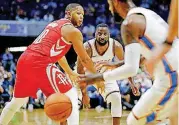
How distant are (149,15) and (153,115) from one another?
0.92 meters

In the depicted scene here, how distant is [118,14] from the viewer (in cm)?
444

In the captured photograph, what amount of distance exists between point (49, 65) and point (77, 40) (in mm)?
516

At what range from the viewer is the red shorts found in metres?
5.91

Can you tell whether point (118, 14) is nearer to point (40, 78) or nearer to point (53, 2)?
point (40, 78)

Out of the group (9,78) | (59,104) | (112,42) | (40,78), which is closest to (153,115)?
(59,104)

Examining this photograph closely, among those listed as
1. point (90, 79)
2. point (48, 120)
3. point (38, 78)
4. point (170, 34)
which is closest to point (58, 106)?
point (38, 78)

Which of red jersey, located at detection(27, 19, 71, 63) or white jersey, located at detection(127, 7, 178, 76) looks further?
red jersey, located at detection(27, 19, 71, 63)

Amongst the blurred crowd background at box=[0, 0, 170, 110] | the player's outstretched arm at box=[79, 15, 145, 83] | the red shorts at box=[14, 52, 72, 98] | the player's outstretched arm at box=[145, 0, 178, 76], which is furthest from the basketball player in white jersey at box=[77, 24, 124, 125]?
the blurred crowd background at box=[0, 0, 170, 110]

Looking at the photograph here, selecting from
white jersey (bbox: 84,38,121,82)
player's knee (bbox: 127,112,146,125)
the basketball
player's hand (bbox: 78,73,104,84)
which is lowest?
the basketball

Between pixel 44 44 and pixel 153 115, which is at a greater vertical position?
pixel 44 44

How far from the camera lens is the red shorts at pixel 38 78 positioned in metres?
5.91

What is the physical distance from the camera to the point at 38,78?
599 cm

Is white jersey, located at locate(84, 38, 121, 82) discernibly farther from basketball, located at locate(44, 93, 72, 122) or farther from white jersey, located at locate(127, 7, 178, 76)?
white jersey, located at locate(127, 7, 178, 76)

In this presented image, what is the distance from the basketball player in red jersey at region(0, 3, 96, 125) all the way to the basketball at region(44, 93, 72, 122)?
0.38 m
